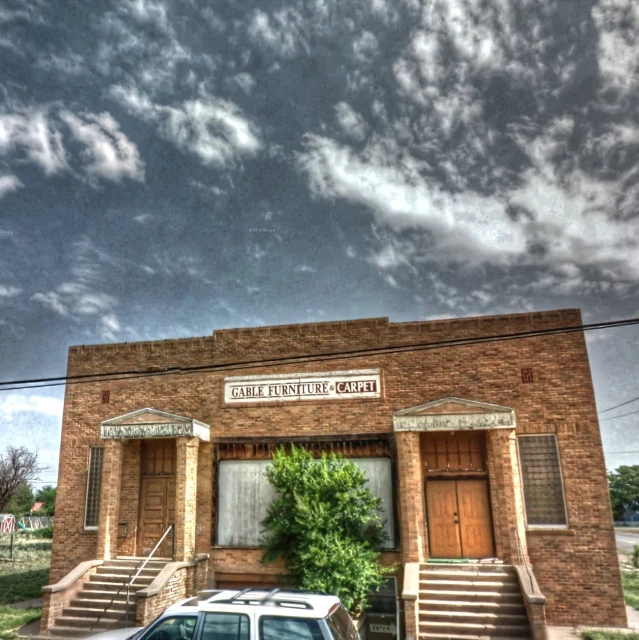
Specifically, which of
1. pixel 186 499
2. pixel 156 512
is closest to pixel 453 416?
pixel 186 499

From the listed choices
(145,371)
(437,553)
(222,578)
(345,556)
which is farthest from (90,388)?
(437,553)

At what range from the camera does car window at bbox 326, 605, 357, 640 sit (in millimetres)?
7332

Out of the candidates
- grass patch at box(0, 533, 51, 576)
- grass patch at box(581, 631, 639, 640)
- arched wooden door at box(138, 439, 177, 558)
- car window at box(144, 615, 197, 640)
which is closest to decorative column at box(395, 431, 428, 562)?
grass patch at box(581, 631, 639, 640)

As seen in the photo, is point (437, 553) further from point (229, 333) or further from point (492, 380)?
point (229, 333)

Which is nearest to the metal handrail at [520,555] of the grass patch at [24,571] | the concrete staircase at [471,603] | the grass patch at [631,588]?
the concrete staircase at [471,603]

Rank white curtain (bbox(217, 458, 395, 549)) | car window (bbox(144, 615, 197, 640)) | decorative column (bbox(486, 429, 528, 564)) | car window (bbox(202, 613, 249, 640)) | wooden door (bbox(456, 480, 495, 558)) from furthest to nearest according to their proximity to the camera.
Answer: white curtain (bbox(217, 458, 395, 549))
wooden door (bbox(456, 480, 495, 558))
decorative column (bbox(486, 429, 528, 564))
car window (bbox(144, 615, 197, 640))
car window (bbox(202, 613, 249, 640))

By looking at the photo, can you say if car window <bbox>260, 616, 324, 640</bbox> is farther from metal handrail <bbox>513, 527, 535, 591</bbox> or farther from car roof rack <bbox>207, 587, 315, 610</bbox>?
metal handrail <bbox>513, 527, 535, 591</bbox>

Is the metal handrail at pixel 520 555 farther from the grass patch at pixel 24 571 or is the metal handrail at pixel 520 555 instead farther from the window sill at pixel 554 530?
the grass patch at pixel 24 571

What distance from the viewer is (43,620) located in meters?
14.0

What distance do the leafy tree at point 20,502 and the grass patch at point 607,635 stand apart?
58.7 meters

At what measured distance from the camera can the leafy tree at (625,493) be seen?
61906 mm

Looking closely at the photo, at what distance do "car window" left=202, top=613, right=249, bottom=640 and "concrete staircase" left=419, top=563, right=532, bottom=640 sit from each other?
20.4 ft

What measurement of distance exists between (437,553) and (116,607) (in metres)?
7.92

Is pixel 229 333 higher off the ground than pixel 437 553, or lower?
higher
